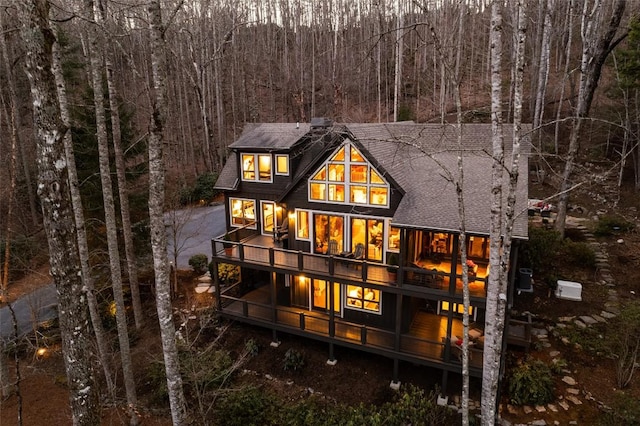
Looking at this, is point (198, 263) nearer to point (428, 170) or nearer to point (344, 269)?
point (344, 269)

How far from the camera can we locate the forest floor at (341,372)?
40.2ft

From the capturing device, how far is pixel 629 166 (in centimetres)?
2827

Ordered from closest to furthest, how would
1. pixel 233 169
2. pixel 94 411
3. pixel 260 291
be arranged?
1. pixel 94 411
2. pixel 260 291
3. pixel 233 169

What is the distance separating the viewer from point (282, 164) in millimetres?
17406

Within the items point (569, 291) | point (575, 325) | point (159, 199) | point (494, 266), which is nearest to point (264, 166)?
point (159, 199)

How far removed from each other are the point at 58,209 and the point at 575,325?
1727 centimetres

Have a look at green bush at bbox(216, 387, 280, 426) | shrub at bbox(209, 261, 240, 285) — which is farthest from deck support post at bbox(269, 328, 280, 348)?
shrub at bbox(209, 261, 240, 285)

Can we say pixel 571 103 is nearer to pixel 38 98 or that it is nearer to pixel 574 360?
pixel 574 360

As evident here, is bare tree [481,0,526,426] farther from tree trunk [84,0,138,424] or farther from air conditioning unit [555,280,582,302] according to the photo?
tree trunk [84,0,138,424]

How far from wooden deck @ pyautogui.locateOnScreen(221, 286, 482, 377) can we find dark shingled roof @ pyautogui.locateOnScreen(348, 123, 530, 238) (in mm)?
4043

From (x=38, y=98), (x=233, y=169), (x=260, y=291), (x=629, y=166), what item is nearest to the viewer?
(x=38, y=98)

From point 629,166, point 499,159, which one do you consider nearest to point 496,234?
point 499,159

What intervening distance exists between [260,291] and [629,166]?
2871cm

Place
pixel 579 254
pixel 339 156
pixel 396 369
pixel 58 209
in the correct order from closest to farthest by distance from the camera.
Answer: pixel 58 209
pixel 396 369
pixel 339 156
pixel 579 254
